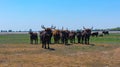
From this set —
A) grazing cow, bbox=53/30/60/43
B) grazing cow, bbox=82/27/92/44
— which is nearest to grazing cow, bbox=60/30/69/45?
grazing cow, bbox=53/30/60/43

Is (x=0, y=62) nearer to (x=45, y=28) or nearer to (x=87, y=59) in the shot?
(x=87, y=59)

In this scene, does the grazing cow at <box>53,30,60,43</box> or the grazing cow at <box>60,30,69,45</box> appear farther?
the grazing cow at <box>53,30,60,43</box>

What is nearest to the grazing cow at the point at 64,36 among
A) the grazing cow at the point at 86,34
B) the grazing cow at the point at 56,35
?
the grazing cow at the point at 56,35

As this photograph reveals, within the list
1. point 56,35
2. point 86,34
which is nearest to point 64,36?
point 56,35

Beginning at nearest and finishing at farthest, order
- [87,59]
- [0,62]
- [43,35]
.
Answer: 1. [0,62]
2. [87,59]
3. [43,35]

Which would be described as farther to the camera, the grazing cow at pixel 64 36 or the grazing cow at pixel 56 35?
the grazing cow at pixel 56 35

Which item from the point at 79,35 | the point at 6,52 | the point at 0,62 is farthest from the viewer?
the point at 79,35

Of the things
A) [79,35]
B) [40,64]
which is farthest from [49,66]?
[79,35]

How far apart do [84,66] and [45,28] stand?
17.5 meters

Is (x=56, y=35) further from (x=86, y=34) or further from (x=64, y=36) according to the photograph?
(x=86, y=34)

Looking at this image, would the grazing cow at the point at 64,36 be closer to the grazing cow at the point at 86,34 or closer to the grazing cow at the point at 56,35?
the grazing cow at the point at 56,35

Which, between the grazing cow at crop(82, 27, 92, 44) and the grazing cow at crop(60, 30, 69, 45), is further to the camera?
the grazing cow at crop(82, 27, 92, 44)

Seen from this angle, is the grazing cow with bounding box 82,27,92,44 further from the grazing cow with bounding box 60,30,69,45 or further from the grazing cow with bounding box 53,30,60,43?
the grazing cow with bounding box 53,30,60,43

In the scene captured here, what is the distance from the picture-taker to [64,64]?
79.9 feet
